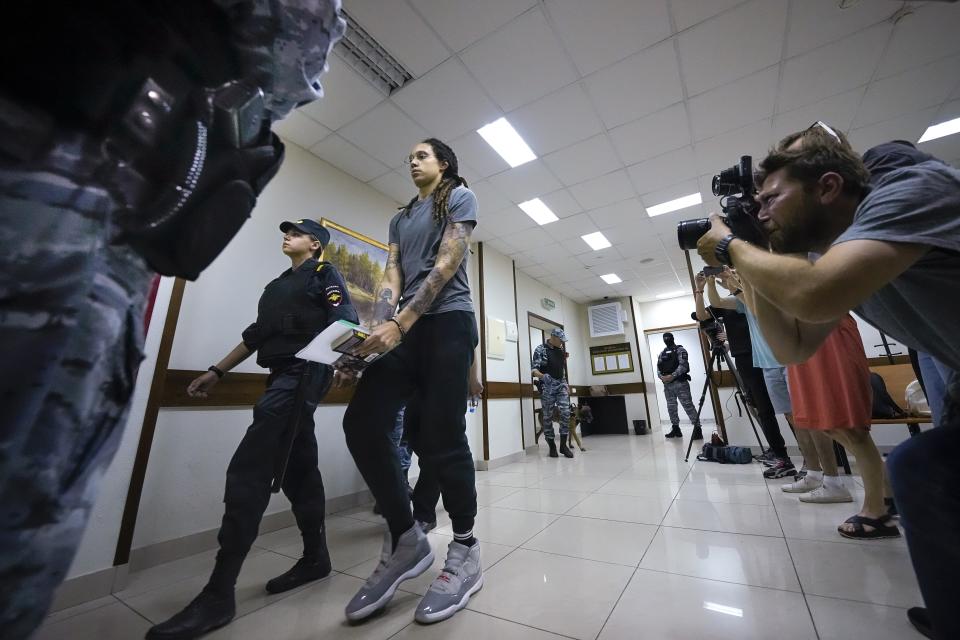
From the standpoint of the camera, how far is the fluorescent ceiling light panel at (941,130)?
3.30 metres

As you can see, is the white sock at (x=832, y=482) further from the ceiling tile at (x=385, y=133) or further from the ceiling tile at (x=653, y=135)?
the ceiling tile at (x=385, y=133)

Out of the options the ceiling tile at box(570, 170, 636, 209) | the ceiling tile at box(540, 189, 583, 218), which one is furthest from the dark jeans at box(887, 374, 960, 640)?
the ceiling tile at box(540, 189, 583, 218)

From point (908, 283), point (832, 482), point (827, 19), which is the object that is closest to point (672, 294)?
point (827, 19)

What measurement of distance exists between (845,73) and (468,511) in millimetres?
4018

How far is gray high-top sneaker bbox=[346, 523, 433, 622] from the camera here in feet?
3.58

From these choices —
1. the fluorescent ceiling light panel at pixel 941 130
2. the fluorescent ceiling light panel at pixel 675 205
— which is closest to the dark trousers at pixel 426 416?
the fluorescent ceiling light panel at pixel 675 205

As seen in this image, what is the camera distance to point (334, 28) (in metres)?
0.62

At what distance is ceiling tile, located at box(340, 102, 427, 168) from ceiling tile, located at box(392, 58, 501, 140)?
92 mm

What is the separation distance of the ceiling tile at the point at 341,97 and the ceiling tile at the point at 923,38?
139 inches

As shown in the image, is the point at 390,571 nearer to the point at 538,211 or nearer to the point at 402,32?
the point at 402,32

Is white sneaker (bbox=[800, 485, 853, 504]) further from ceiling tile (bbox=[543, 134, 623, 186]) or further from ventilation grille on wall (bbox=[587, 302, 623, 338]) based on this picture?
ventilation grille on wall (bbox=[587, 302, 623, 338])

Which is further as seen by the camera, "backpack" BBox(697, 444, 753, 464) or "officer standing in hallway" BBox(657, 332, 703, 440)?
"officer standing in hallway" BBox(657, 332, 703, 440)

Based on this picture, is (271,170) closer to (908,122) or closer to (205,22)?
(205,22)

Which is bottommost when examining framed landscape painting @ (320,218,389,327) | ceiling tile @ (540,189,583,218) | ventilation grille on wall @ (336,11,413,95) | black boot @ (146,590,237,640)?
black boot @ (146,590,237,640)
